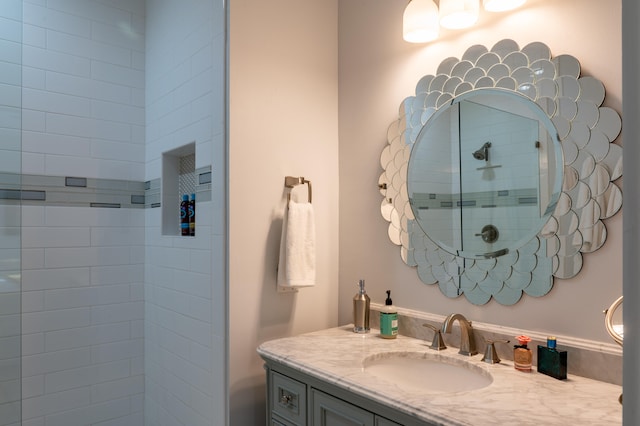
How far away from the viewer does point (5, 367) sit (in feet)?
6.92

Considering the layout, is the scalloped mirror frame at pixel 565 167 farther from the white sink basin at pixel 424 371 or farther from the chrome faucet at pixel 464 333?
the white sink basin at pixel 424 371

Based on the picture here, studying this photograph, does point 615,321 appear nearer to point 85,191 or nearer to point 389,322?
point 389,322

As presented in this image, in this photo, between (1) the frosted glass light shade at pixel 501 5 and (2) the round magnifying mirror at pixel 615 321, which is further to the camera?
(1) the frosted glass light shade at pixel 501 5

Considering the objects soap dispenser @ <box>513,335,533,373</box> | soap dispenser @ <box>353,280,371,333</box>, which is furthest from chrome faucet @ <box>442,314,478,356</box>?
soap dispenser @ <box>353,280,371,333</box>

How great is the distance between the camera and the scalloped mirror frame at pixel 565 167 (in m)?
1.31

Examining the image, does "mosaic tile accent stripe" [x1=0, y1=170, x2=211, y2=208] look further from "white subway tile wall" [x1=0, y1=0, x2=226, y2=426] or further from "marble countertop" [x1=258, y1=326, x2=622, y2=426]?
"marble countertop" [x1=258, y1=326, x2=622, y2=426]

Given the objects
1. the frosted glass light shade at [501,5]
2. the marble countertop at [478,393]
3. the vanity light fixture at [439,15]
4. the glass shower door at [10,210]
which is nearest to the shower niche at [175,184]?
the glass shower door at [10,210]

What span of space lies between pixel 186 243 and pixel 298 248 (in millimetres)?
611

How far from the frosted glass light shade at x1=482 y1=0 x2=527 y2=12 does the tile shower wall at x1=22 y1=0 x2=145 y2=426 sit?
1.96 m

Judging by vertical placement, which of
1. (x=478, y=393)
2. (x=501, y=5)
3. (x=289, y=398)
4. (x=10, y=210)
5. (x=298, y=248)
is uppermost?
(x=501, y=5)

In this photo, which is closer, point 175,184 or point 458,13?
point 458,13

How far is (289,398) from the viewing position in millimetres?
1564

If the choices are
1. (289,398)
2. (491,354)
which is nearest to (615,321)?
(491,354)

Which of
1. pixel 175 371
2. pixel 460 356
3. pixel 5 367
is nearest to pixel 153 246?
pixel 175 371
